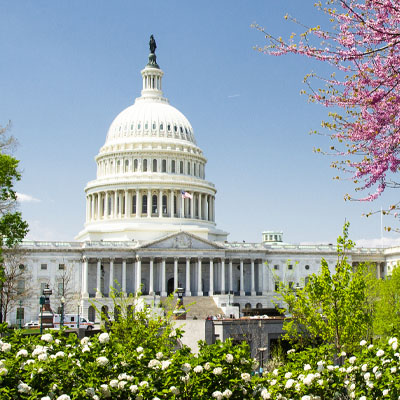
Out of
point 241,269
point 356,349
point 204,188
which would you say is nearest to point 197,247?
point 241,269

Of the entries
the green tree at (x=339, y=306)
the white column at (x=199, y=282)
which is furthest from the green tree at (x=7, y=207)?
the white column at (x=199, y=282)

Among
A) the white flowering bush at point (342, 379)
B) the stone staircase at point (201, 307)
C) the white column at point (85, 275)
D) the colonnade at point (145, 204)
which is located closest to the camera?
the white flowering bush at point (342, 379)

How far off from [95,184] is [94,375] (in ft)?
374

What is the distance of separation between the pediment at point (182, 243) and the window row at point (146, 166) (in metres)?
19.6

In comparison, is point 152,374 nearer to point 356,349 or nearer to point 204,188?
point 356,349

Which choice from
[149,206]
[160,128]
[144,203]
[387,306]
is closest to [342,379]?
[387,306]

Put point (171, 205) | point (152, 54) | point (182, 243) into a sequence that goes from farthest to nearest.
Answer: point (152, 54)
point (171, 205)
point (182, 243)

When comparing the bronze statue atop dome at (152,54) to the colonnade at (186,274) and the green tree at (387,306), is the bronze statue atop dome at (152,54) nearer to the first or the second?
the colonnade at (186,274)

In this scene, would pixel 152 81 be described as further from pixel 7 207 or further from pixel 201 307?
pixel 7 207

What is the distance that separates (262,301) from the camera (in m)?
119

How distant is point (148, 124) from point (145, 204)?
672 inches

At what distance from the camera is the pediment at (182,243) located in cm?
11444

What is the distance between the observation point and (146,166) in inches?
5153

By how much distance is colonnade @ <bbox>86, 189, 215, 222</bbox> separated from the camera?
126m
